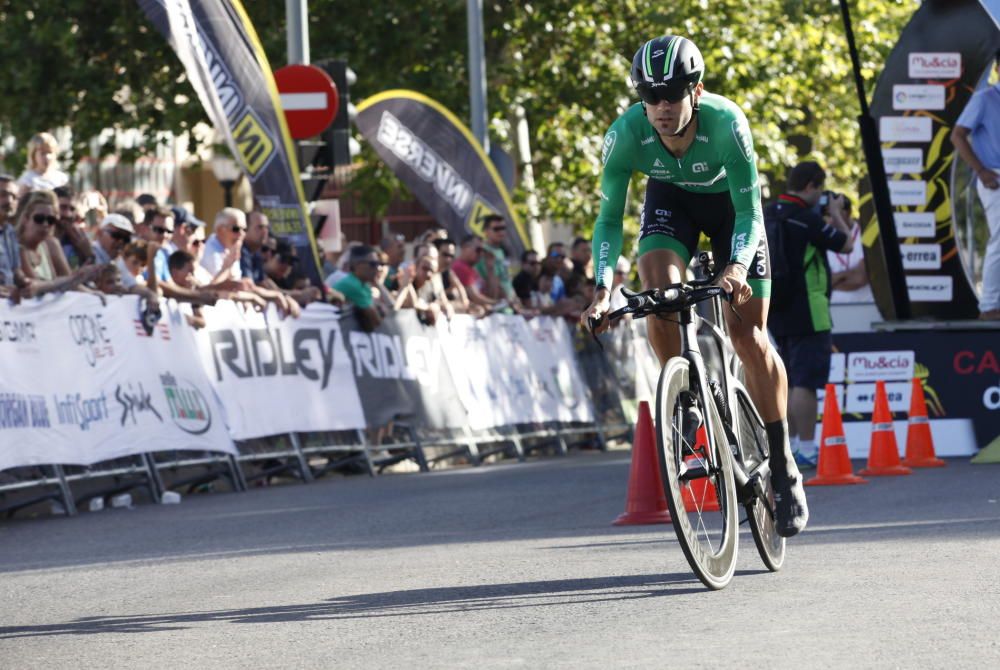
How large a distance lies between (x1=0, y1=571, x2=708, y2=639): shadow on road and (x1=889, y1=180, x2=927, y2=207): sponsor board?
985cm

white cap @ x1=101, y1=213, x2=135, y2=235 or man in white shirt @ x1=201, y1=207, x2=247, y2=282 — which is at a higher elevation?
white cap @ x1=101, y1=213, x2=135, y2=235

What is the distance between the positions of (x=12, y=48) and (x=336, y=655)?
2751 cm

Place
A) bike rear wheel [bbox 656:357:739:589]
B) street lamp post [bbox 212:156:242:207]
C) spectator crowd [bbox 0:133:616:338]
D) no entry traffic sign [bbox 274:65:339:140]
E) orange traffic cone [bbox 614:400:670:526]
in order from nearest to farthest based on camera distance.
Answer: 1. bike rear wheel [bbox 656:357:739:589]
2. orange traffic cone [bbox 614:400:670:526]
3. spectator crowd [bbox 0:133:616:338]
4. no entry traffic sign [bbox 274:65:339:140]
5. street lamp post [bbox 212:156:242:207]

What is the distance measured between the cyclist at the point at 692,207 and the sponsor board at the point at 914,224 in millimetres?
9358

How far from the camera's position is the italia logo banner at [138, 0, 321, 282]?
1677 cm

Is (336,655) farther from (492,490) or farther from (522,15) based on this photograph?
(522,15)

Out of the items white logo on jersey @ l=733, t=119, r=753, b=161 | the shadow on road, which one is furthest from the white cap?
white logo on jersey @ l=733, t=119, r=753, b=161

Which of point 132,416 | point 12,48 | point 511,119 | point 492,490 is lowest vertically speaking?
point 492,490

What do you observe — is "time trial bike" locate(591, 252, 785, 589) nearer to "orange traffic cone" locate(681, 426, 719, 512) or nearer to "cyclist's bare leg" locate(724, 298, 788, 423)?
"orange traffic cone" locate(681, 426, 719, 512)

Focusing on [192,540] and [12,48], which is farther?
[12,48]

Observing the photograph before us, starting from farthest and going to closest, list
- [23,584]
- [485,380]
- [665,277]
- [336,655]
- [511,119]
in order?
[511,119] → [485,380] → [23,584] → [665,277] → [336,655]

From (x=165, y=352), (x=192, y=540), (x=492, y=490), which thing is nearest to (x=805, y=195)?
(x=492, y=490)

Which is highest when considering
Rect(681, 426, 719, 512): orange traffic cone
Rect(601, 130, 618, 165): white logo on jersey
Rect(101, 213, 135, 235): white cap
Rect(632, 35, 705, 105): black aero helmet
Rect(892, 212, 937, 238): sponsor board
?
Rect(101, 213, 135, 235): white cap

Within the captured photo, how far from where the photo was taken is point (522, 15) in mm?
34000
